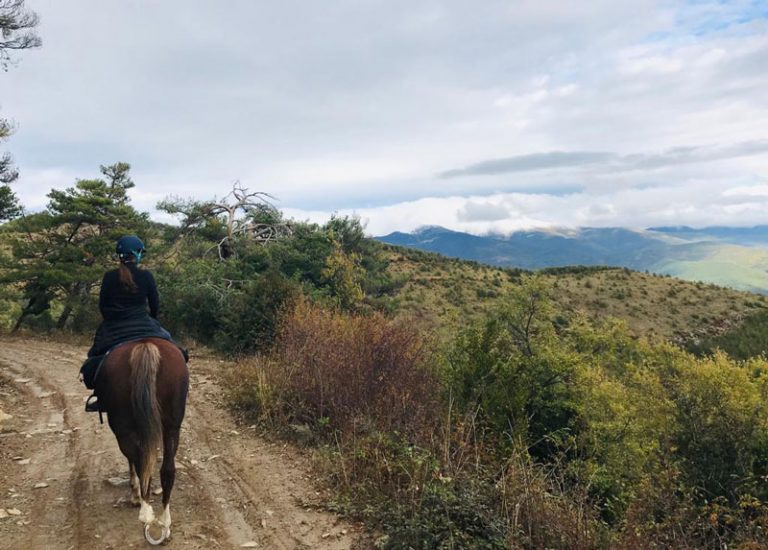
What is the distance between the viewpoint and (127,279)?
472 centimetres

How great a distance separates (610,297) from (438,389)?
37.6 metres

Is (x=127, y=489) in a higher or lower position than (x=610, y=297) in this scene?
higher

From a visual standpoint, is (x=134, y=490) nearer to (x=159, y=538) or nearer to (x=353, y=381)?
(x=159, y=538)

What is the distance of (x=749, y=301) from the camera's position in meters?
41.2

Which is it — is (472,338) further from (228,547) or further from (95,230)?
(95,230)

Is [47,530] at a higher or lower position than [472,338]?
lower

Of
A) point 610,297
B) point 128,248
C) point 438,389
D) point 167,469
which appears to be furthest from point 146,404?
point 610,297

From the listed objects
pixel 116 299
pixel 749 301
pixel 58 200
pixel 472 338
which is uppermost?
pixel 58 200

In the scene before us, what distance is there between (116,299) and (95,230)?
18483 millimetres

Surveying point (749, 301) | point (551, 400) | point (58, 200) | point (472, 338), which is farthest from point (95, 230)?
point (749, 301)

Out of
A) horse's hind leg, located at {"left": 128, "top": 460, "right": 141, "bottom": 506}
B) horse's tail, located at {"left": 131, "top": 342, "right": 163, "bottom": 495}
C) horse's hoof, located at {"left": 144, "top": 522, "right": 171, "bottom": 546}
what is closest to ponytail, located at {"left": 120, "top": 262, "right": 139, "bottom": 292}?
horse's tail, located at {"left": 131, "top": 342, "right": 163, "bottom": 495}

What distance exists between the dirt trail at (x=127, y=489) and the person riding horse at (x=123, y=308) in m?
1.11

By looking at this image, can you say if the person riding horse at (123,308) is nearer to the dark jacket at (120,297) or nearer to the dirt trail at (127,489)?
the dark jacket at (120,297)

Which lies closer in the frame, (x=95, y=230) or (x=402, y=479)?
(x=402, y=479)
